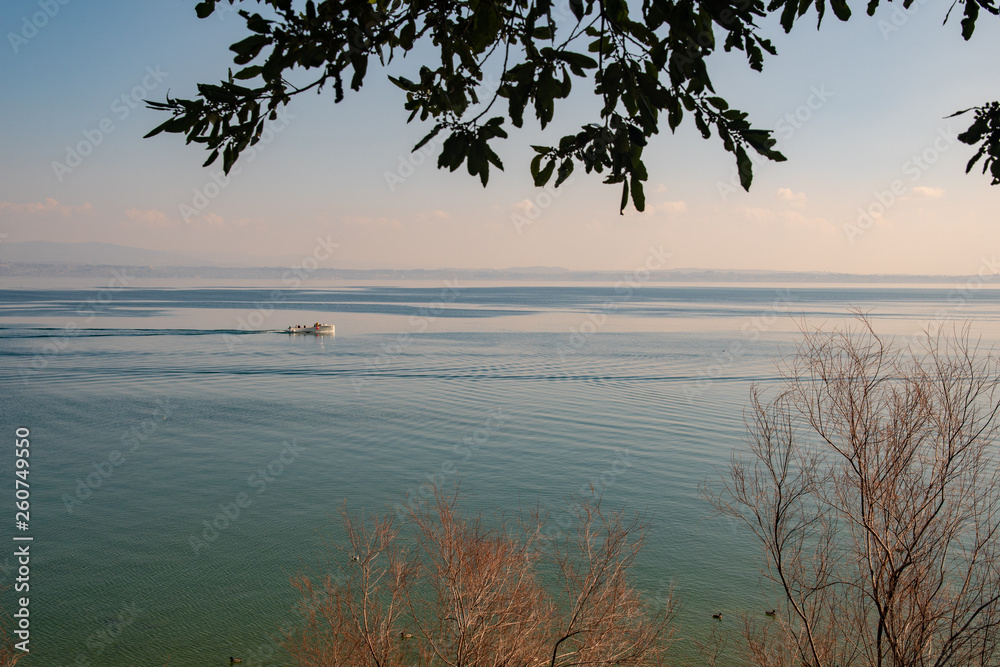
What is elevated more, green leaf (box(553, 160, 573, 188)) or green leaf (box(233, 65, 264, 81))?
green leaf (box(233, 65, 264, 81))

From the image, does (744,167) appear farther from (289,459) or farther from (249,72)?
(289,459)

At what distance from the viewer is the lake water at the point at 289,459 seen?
61.6 ft

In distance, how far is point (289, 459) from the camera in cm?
3070

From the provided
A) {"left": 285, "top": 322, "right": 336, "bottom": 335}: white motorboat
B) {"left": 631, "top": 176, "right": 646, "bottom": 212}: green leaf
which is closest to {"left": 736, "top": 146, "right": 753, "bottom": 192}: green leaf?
{"left": 631, "top": 176, "right": 646, "bottom": 212}: green leaf

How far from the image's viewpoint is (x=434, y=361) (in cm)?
5575

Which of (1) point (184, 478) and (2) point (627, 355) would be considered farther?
(2) point (627, 355)

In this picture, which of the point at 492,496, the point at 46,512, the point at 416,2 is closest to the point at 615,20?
the point at 416,2

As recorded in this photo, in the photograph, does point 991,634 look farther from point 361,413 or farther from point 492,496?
point 361,413

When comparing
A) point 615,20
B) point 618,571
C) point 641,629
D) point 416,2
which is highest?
point 416,2

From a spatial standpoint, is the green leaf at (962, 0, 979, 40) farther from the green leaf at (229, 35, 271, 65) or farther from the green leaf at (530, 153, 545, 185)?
the green leaf at (229, 35, 271, 65)

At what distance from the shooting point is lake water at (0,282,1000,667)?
61.6 feet

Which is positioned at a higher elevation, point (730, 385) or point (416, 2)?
point (416, 2)

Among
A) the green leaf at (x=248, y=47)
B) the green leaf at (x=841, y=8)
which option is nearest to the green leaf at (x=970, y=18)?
the green leaf at (x=841, y=8)

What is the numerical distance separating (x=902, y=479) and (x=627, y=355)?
1782 inches
